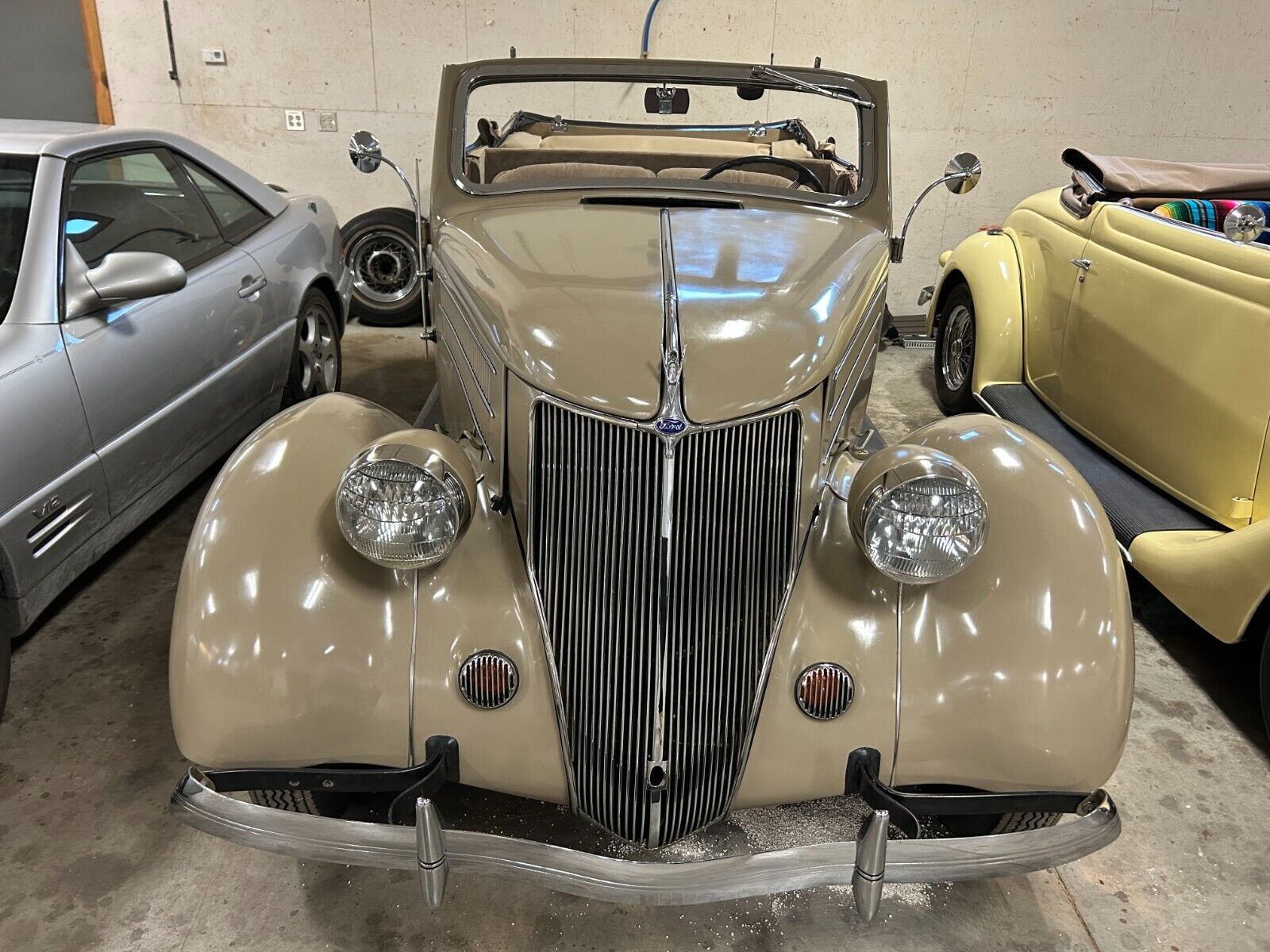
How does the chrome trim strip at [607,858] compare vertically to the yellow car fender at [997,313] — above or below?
below

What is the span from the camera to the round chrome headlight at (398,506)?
5.48 feet

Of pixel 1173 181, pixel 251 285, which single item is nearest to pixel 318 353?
pixel 251 285

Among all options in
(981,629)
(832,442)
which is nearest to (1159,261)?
(832,442)

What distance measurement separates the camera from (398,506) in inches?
66.3

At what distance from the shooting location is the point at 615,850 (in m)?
2.08

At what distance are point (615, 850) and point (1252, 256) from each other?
280cm

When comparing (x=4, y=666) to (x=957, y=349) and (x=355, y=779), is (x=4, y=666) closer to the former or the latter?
(x=355, y=779)

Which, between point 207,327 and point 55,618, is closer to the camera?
point 55,618

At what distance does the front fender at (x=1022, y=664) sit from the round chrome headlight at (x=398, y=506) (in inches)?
36.4

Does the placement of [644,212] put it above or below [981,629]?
above

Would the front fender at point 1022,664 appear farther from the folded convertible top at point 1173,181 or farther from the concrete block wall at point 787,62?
the concrete block wall at point 787,62

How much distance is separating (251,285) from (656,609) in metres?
2.64

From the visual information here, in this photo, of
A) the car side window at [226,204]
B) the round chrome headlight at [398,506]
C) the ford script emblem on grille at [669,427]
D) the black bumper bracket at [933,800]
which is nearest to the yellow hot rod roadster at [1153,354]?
the black bumper bracket at [933,800]

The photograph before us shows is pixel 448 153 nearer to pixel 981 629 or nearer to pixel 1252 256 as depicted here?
pixel 981 629
